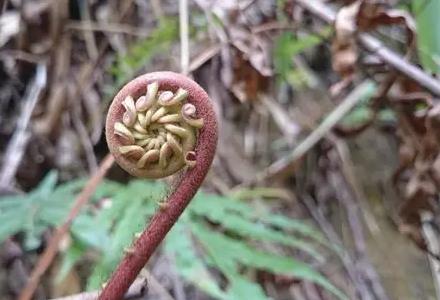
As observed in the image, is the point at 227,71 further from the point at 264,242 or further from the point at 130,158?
the point at 130,158

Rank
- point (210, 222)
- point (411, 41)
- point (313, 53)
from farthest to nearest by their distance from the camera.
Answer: point (313, 53) < point (210, 222) < point (411, 41)

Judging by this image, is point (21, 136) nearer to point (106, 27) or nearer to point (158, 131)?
point (106, 27)

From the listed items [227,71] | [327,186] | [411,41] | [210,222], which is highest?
[411,41]

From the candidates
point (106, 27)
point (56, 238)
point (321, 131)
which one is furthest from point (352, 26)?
point (106, 27)

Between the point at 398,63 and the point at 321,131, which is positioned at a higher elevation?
the point at 398,63

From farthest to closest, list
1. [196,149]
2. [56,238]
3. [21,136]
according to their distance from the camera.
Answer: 1. [21,136]
2. [56,238]
3. [196,149]

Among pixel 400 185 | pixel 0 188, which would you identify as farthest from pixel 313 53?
pixel 0 188

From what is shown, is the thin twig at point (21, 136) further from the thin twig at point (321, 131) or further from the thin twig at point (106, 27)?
the thin twig at point (321, 131)

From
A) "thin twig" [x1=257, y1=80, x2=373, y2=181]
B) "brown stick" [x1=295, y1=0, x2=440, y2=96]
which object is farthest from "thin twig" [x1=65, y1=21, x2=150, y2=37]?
"brown stick" [x1=295, y1=0, x2=440, y2=96]

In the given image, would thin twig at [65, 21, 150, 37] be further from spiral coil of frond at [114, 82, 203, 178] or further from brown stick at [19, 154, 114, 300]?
spiral coil of frond at [114, 82, 203, 178]
